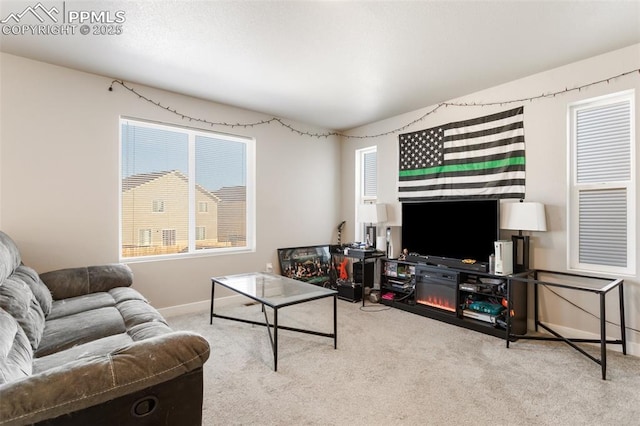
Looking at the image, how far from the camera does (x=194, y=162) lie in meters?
4.00

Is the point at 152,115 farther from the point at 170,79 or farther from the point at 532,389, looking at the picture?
the point at 532,389

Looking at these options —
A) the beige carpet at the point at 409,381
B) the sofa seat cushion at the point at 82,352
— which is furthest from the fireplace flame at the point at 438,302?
the sofa seat cushion at the point at 82,352

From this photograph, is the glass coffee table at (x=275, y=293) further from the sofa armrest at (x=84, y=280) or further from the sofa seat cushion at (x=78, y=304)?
the sofa seat cushion at (x=78, y=304)

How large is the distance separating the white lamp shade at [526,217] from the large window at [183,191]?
3.14 m

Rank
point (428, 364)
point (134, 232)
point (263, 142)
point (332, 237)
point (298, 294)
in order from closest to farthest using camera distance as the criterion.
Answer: point (428, 364) → point (298, 294) → point (134, 232) → point (263, 142) → point (332, 237)

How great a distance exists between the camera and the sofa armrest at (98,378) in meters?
1.00

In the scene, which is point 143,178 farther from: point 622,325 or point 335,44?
point 622,325

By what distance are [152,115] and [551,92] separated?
165 inches

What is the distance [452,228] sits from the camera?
11.8 ft

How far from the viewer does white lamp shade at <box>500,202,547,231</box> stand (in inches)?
118

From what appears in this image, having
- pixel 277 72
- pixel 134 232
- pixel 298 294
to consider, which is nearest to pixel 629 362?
pixel 298 294

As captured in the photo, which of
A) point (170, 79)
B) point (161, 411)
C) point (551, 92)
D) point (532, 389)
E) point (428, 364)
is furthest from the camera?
point (170, 79)

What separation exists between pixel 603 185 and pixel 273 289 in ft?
10.4

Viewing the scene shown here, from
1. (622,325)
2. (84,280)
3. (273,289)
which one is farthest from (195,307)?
(622,325)
